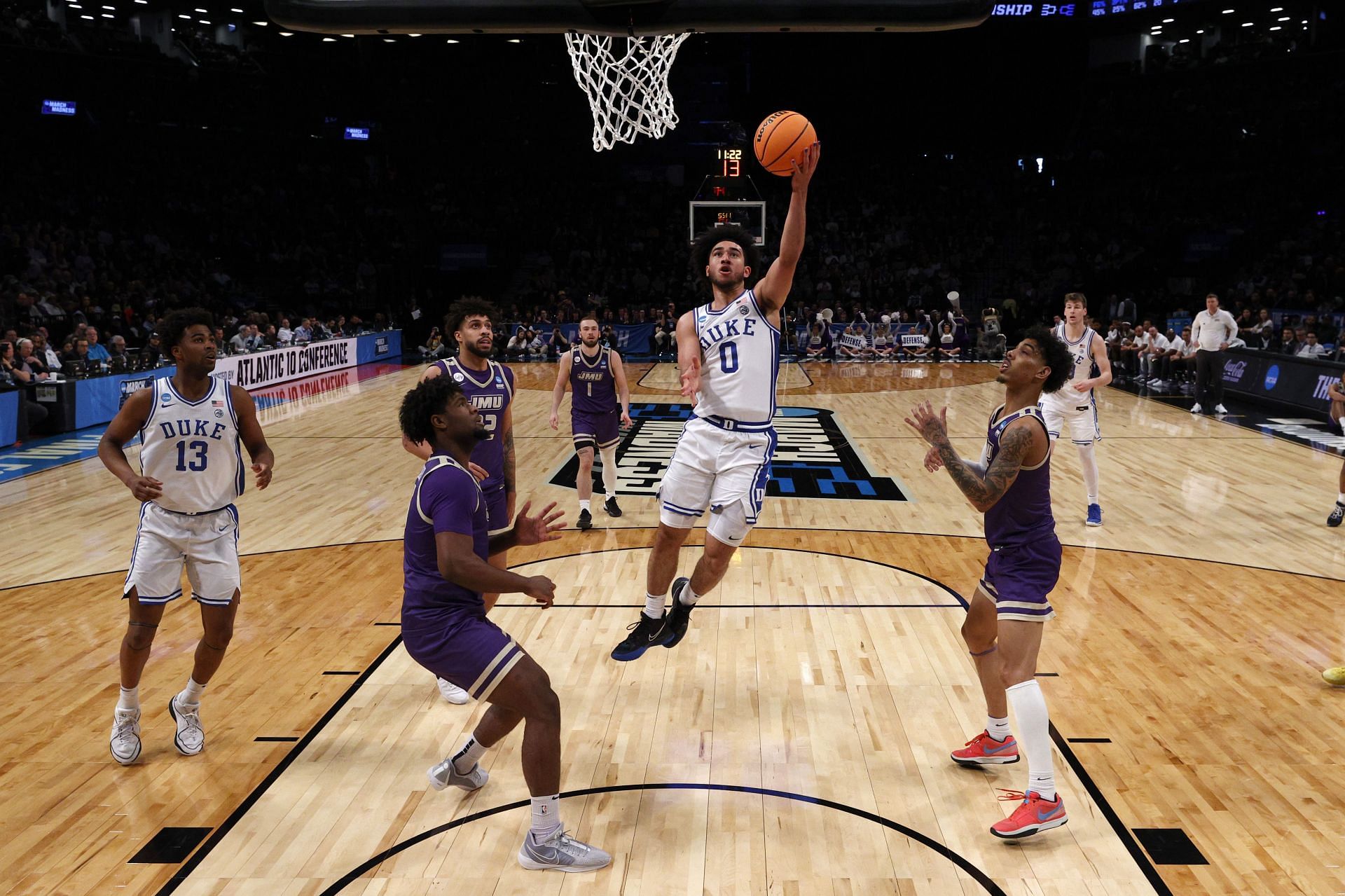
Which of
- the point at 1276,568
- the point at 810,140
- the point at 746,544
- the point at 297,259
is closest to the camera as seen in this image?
the point at 810,140

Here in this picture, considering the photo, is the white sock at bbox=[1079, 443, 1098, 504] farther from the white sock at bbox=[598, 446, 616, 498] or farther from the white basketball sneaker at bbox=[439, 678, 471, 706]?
the white basketball sneaker at bbox=[439, 678, 471, 706]

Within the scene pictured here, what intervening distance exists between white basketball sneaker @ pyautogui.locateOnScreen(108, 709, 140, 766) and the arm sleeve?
6.83 ft

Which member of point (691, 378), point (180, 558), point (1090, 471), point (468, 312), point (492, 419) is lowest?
point (1090, 471)

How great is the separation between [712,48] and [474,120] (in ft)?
25.7

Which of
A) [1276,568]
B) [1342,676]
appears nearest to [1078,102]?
[1276,568]

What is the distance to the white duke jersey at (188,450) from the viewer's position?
15.0 feet

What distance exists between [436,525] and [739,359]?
1965mm

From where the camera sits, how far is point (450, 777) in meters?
4.29

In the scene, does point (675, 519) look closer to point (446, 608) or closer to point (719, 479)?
point (719, 479)

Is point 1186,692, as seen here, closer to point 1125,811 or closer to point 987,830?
point 1125,811

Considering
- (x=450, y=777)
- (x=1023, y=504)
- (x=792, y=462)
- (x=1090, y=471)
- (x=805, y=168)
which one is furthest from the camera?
(x=792, y=462)

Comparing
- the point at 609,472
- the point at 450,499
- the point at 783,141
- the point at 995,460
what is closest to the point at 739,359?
the point at 783,141

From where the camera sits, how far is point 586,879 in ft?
12.2

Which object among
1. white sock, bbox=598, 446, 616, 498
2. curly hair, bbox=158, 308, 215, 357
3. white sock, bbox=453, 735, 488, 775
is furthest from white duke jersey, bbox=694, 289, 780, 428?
white sock, bbox=598, 446, 616, 498
